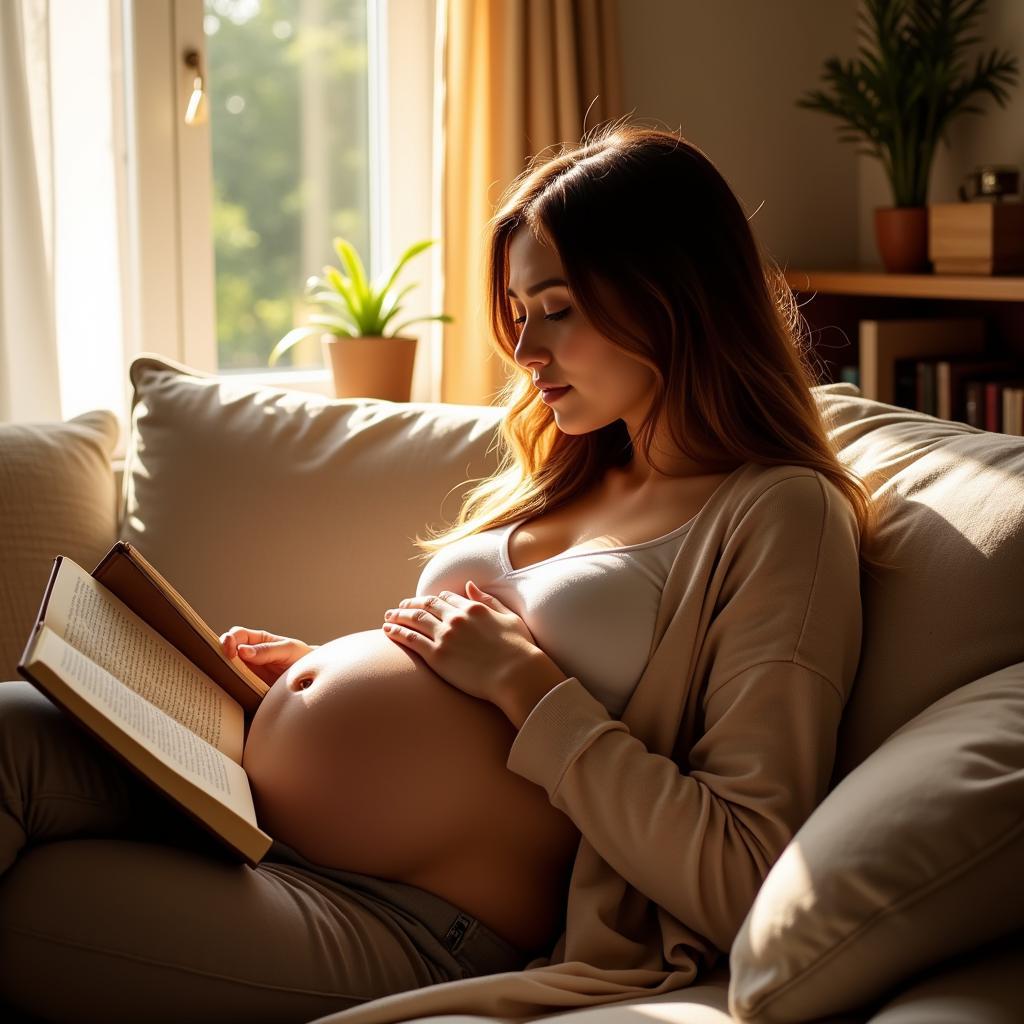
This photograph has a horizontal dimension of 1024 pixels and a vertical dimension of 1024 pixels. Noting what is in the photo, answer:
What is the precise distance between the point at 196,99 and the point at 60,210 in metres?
0.37

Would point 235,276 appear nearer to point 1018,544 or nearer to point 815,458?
point 815,458

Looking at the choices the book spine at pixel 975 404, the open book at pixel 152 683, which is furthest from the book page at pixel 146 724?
the book spine at pixel 975 404

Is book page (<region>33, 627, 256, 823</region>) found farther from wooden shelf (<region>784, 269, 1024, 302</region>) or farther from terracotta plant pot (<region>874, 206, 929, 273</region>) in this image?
terracotta plant pot (<region>874, 206, 929, 273</region>)

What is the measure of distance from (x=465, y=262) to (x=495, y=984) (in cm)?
212

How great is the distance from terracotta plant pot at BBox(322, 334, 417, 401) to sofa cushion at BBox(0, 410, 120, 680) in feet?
2.09

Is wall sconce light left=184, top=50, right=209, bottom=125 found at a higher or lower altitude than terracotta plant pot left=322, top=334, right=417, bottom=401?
higher

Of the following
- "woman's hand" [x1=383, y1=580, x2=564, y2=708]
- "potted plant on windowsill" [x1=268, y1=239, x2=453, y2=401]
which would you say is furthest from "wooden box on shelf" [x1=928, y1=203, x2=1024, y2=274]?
"woman's hand" [x1=383, y1=580, x2=564, y2=708]

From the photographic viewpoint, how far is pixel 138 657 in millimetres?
1227

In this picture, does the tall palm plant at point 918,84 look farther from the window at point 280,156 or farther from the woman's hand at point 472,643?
the woman's hand at point 472,643

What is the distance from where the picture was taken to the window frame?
2.73 m

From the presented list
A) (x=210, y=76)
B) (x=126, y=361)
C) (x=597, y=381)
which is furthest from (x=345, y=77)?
(x=597, y=381)

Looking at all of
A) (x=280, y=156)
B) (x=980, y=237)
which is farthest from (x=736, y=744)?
(x=280, y=156)

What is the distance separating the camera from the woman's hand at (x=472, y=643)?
1.20m

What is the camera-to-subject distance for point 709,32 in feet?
10.9
